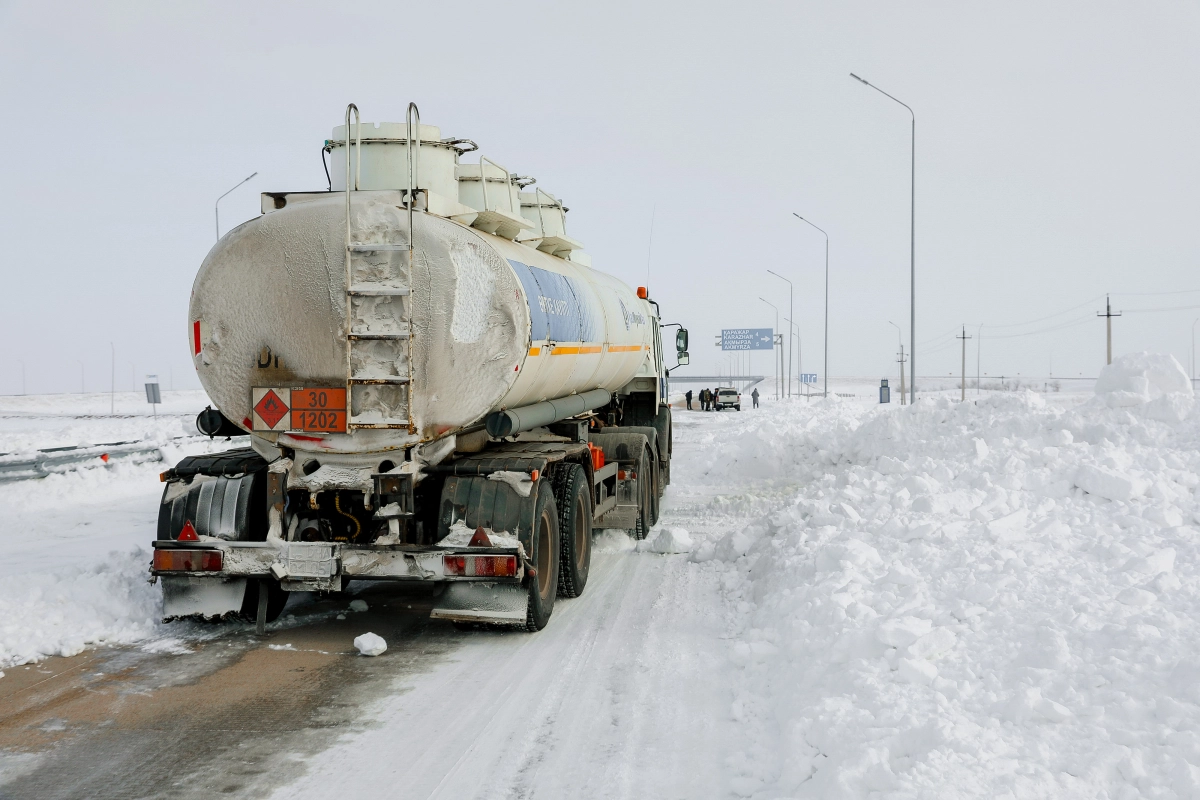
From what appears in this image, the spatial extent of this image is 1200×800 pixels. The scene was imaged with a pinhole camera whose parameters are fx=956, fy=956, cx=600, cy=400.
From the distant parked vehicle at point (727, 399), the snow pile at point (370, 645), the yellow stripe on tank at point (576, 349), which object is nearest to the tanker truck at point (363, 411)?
the snow pile at point (370, 645)

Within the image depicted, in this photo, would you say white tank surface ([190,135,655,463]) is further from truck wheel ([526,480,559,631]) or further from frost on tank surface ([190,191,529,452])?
truck wheel ([526,480,559,631])

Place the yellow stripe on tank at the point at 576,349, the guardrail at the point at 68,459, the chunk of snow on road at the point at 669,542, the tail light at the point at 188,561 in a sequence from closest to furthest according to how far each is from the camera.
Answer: the tail light at the point at 188,561, the yellow stripe on tank at the point at 576,349, the chunk of snow on road at the point at 669,542, the guardrail at the point at 68,459

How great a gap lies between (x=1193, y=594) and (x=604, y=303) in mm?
6865

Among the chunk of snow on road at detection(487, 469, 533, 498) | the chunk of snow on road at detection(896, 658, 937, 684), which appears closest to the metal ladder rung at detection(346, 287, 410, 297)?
the chunk of snow on road at detection(487, 469, 533, 498)

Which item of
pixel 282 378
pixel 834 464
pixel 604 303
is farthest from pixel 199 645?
pixel 834 464

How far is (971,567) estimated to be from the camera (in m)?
7.29

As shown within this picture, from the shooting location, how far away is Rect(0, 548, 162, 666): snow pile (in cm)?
713

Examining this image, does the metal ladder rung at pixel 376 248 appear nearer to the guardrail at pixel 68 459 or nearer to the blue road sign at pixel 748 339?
the guardrail at pixel 68 459

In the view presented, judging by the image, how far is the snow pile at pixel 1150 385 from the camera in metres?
12.5

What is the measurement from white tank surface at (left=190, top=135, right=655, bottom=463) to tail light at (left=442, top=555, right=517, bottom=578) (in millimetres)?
966

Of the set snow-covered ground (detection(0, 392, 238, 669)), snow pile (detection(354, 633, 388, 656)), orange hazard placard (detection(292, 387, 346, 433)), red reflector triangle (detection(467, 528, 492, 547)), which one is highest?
orange hazard placard (detection(292, 387, 346, 433))

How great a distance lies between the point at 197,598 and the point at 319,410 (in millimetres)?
1923

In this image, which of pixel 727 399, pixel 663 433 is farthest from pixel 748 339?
pixel 663 433

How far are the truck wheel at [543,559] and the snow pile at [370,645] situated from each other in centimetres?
115
